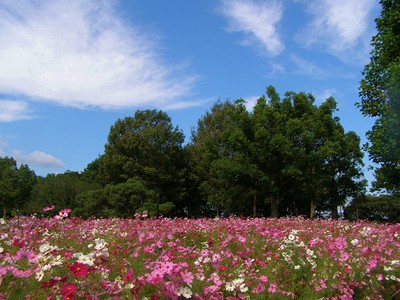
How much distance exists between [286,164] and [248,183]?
3.62 meters

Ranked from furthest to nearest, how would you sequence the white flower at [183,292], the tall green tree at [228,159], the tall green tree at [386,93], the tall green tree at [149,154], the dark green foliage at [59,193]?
the dark green foliage at [59,193], the tall green tree at [149,154], the tall green tree at [228,159], the tall green tree at [386,93], the white flower at [183,292]

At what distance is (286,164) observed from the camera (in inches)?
1334

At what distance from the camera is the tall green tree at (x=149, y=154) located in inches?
1764

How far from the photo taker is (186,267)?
154 inches

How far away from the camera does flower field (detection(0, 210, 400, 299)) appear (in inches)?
130

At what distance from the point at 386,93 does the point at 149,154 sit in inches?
1190

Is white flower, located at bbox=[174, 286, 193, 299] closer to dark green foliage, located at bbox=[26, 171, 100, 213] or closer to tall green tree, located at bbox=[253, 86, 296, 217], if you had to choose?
tall green tree, located at bbox=[253, 86, 296, 217]

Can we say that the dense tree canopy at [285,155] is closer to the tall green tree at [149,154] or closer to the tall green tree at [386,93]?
the tall green tree at [149,154]

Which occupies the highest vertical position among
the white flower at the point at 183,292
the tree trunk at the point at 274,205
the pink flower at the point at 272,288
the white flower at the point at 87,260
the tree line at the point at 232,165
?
the tree line at the point at 232,165

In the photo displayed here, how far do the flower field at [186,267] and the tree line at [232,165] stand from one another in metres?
19.8

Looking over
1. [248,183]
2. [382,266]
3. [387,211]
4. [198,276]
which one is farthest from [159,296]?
[387,211]

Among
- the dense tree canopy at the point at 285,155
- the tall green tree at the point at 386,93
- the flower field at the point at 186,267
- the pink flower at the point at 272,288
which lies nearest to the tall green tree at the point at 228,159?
the dense tree canopy at the point at 285,155

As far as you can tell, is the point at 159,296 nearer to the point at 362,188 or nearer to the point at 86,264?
the point at 86,264

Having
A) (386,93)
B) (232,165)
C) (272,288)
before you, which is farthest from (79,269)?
(232,165)
